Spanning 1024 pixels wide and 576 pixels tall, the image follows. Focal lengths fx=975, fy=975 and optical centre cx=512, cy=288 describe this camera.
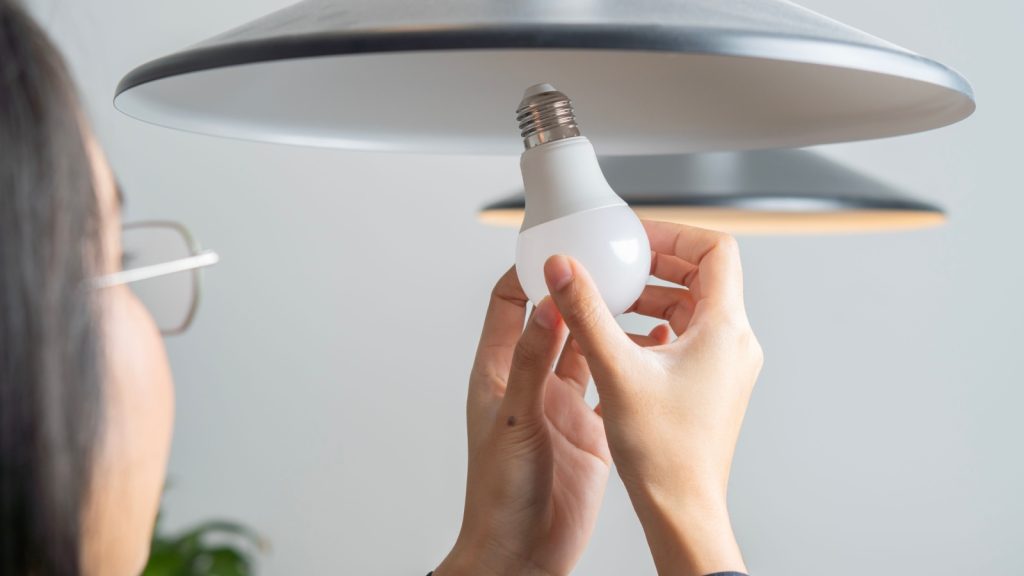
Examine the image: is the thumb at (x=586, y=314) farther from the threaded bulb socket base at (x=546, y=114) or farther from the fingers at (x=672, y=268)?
the fingers at (x=672, y=268)

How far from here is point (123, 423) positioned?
47 cm

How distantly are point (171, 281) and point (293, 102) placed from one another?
218mm

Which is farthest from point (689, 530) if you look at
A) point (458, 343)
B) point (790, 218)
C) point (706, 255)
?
point (458, 343)

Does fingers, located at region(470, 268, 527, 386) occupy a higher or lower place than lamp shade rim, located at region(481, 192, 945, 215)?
lower

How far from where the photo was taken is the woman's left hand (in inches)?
30.0

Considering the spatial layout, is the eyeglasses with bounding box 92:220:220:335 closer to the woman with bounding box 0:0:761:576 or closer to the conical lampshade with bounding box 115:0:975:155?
the woman with bounding box 0:0:761:576

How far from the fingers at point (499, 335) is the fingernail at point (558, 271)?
376 mm

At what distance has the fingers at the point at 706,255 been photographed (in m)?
0.63

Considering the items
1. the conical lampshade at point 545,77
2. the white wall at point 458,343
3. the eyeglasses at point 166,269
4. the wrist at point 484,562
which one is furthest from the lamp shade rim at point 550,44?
the white wall at point 458,343

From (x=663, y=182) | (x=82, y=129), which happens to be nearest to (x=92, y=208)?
(x=82, y=129)

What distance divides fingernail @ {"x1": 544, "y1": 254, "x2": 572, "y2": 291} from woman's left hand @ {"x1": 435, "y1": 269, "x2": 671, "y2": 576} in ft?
0.94

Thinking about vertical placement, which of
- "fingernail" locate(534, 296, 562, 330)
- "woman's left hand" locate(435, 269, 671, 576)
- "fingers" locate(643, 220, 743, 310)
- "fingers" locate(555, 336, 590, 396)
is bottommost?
"woman's left hand" locate(435, 269, 671, 576)

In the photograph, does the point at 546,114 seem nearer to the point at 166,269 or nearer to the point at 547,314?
the point at 547,314

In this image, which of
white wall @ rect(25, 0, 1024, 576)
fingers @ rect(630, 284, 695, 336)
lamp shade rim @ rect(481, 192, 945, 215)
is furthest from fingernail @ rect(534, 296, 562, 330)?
white wall @ rect(25, 0, 1024, 576)
